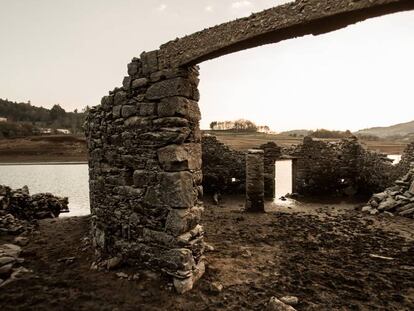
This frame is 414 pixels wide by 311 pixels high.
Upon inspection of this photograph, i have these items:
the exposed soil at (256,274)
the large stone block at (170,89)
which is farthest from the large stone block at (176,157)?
the exposed soil at (256,274)

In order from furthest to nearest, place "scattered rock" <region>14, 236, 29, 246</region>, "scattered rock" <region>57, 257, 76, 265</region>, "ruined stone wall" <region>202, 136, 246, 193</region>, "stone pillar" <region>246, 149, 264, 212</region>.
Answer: "ruined stone wall" <region>202, 136, 246, 193</region> < "stone pillar" <region>246, 149, 264, 212</region> < "scattered rock" <region>14, 236, 29, 246</region> < "scattered rock" <region>57, 257, 76, 265</region>

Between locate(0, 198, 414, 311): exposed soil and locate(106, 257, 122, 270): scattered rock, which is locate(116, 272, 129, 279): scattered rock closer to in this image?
locate(0, 198, 414, 311): exposed soil

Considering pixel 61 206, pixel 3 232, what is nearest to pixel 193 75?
pixel 3 232

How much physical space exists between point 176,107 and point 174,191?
1294 millimetres

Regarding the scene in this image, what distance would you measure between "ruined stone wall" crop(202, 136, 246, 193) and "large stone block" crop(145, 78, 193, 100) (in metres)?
9.88

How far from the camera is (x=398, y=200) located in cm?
997

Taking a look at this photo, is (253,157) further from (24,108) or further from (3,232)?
(24,108)

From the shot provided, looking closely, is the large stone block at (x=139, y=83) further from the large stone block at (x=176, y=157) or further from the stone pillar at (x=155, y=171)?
the large stone block at (x=176, y=157)

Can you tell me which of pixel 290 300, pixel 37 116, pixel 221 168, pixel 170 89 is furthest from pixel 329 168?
pixel 37 116

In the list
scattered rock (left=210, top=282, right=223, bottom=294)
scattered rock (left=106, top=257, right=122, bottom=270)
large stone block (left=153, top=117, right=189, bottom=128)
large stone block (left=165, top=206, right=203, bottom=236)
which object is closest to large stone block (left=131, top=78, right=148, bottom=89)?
large stone block (left=153, top=117, right=189, bottom=128)

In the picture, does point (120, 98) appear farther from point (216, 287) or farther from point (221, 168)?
point (221, 168)

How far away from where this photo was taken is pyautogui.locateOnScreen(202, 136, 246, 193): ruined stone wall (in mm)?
14578

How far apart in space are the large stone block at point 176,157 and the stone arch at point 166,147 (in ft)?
0.05

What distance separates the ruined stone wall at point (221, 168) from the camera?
574 inches
